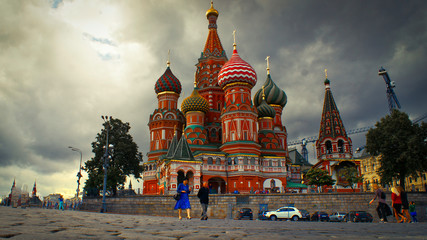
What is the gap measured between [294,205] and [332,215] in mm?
2859

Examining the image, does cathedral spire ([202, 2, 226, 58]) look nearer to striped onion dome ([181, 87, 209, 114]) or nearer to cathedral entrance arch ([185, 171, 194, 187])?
striped onion dome ([181, 87, 209, 114])

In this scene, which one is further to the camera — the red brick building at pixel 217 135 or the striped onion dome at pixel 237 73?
the striped onion dome at pixel 237 73

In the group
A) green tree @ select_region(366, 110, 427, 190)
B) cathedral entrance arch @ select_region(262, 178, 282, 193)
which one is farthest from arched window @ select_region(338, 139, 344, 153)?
green tree @ select_region(366, 110, 427, 190)

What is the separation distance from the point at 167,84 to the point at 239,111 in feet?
43.5

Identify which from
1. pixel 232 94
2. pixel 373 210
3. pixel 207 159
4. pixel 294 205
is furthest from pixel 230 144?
pixel 373 210

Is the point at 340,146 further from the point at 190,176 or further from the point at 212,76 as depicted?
the point at 190,176

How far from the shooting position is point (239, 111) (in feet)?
136

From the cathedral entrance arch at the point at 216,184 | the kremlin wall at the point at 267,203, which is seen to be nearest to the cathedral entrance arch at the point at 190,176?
the cathedral entrance arch at the point at 216,184

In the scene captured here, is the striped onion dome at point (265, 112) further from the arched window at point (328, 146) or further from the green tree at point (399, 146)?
the green tree at point (399, 146)

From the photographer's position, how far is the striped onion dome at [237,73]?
43281 mm

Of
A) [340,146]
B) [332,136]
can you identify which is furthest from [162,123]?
[340,146]

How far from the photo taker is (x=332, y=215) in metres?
23.7

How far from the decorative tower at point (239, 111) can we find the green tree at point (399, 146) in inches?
561

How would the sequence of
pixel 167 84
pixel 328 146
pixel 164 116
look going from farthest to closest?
pixel 328 146 < pixel 167 84 < pixel 164 116
